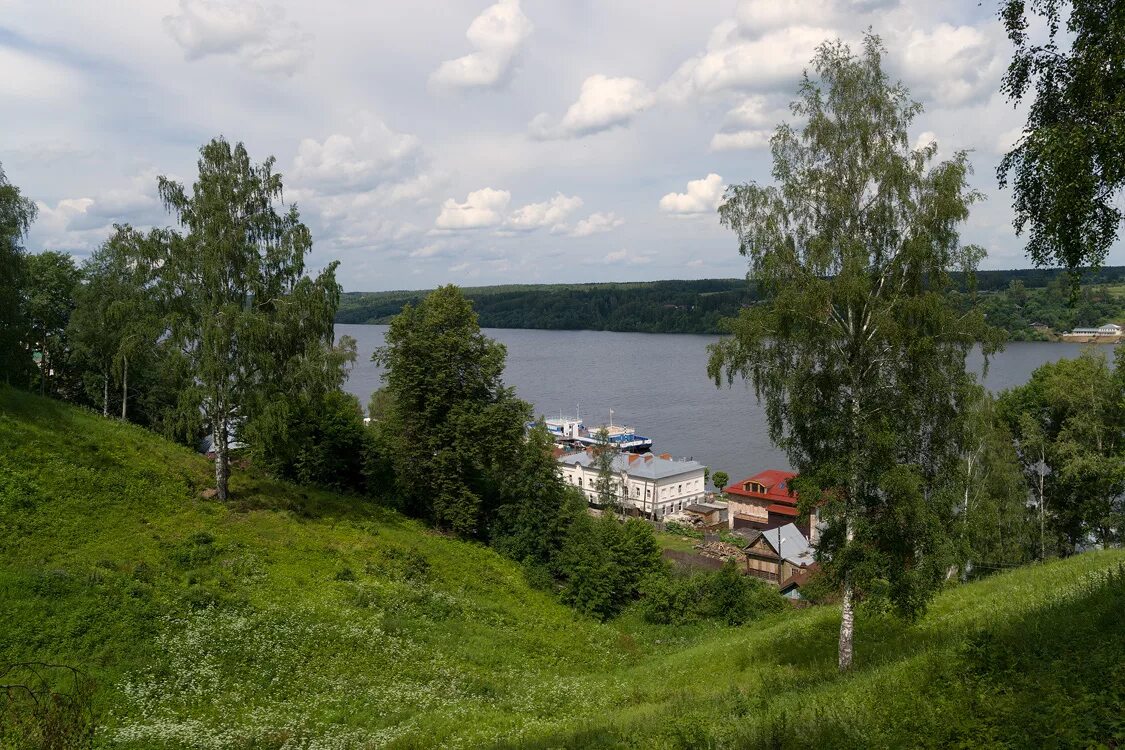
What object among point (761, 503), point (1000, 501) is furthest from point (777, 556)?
point (761, 503)

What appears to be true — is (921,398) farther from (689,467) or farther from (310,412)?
(689,467)

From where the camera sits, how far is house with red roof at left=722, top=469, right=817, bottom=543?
5822cm

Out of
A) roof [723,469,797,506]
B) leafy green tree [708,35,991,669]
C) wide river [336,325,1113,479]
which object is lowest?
roof [723,469,797,506]

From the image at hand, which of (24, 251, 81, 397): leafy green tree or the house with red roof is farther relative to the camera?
the house with red roof

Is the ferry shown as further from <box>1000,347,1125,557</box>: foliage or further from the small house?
<box>1000,347,1125,557</box>: foliage

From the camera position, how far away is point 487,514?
2848cm

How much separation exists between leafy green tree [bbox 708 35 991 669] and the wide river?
43391 millimetres

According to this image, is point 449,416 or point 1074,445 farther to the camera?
point 1074,445

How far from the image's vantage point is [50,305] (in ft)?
110

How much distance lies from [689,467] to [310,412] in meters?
43.6

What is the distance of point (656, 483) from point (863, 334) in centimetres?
5314

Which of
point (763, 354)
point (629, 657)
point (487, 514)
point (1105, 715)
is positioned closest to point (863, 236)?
point (763, 354)

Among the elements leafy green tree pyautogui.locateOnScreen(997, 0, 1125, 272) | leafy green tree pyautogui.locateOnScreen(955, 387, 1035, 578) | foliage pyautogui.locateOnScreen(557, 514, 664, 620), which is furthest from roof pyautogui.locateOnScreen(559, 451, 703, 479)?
leafy green tree pyautogui.locateOnScreen(997, 0, 1125, 272)

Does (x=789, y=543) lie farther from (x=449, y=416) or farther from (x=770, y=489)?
(x=449, y=416)
